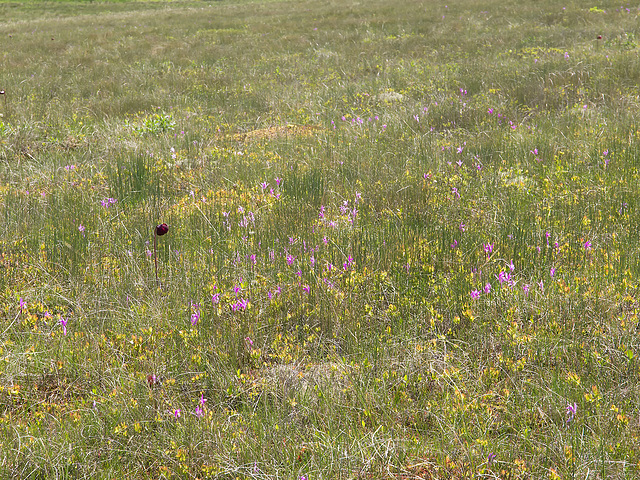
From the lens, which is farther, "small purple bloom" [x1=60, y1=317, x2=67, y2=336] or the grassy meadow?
"small purple bloom" [x1=60, y1=317, x2=67, y2=336]

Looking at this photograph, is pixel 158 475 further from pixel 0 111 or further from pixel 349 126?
pixel 0 111

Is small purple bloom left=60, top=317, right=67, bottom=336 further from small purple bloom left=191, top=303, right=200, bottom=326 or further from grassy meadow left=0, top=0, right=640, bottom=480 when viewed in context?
small purple bloom left=191, top=303, right=200, bottom=326

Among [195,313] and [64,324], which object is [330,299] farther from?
[64,324]

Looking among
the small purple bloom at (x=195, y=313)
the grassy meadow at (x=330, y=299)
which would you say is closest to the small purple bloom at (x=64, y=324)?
the grassy meadow at (x=330, y=299)

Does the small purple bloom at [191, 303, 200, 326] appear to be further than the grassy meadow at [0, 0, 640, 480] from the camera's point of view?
Yes

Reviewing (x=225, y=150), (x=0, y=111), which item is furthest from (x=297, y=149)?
(x=0, y=111)

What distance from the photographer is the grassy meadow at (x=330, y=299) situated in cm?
201

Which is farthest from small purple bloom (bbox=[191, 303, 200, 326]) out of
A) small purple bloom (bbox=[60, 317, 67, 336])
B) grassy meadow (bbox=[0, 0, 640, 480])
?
small purple bloom (bbox=[60, 317, 67, 336])

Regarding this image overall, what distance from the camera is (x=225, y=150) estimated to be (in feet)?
20.1

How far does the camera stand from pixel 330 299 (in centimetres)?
286

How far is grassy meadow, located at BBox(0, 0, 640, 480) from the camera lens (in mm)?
2008

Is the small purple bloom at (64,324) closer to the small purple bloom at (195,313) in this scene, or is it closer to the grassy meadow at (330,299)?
the grassy meadow at (330,299)

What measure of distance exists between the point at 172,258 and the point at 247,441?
5.79 feet

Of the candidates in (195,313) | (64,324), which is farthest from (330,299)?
(64,324)
